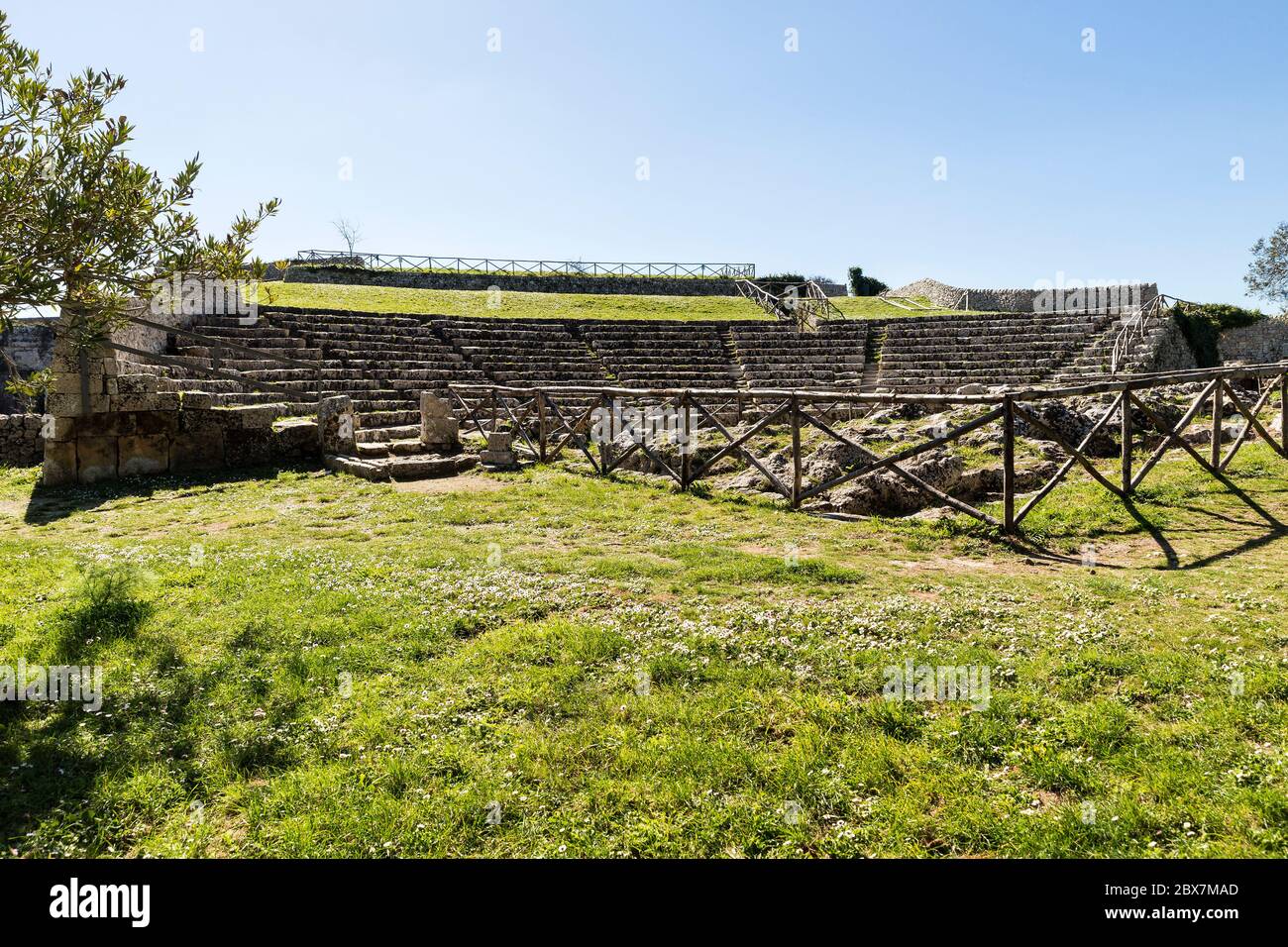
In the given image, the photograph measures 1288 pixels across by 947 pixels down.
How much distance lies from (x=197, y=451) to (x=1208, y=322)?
32991mm

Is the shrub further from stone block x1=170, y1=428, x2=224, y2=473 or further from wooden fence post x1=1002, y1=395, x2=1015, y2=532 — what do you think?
wooden fence post x1=1002, y1=395, x2=1015, y2=532

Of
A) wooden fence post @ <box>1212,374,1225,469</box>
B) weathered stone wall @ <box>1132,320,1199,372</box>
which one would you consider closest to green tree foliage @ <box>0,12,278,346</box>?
wooden fence post @ <box>1212,374,1225,469</box>

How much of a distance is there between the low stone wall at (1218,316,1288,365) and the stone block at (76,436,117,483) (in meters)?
34.7

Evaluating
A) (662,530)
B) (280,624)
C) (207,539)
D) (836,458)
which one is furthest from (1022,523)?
(207,539)

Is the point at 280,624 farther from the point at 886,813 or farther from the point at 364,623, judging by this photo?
the point at 886,813

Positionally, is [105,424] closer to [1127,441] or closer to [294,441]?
[294,441]

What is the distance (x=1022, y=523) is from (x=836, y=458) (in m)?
2.43

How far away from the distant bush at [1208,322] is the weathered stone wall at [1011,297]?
196cm

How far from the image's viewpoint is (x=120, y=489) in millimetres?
10961

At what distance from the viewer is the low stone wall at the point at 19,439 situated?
43.6ft

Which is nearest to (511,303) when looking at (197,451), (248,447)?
(248,447)

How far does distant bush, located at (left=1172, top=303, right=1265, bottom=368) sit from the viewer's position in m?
26.9

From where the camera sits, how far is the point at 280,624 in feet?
16.8

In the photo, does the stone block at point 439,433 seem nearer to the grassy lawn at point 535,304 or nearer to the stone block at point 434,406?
the stone block at point 434,406
